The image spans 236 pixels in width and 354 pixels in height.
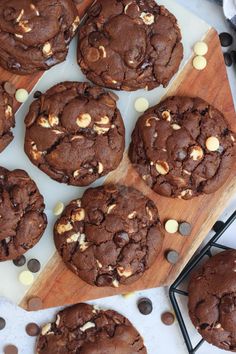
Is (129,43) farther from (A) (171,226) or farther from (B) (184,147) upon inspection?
(A) (171,226)

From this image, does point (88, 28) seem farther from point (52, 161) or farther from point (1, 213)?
point (1, 213)

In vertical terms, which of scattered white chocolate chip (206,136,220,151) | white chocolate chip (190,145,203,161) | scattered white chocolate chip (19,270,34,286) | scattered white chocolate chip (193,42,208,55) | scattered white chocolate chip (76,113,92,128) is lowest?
scattered white chocolate chip (19,270,34,286)

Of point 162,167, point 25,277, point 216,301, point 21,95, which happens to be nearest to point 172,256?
point 216,301

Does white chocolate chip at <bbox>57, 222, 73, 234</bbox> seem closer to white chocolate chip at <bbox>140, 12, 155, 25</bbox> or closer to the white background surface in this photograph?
the white background surface

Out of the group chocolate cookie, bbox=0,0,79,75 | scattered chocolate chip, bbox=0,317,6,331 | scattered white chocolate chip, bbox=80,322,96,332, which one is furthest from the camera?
scattered chocolate chip, bbox=0,317,6,331

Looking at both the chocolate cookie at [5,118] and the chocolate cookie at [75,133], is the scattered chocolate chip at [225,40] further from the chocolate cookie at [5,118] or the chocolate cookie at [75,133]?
the chocolate cookie at [5,118]

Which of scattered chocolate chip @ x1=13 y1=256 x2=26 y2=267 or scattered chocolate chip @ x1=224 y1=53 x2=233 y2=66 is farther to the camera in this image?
scattered chocolate chip @ x1=224 y1=53 x2=233 y2=66

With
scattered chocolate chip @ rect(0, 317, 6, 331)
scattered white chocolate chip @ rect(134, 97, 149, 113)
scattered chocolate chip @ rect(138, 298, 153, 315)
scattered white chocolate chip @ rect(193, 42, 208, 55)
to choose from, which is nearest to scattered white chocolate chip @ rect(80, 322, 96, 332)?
scattered chocolate chip @ rect(138, 298, 153, 315)
